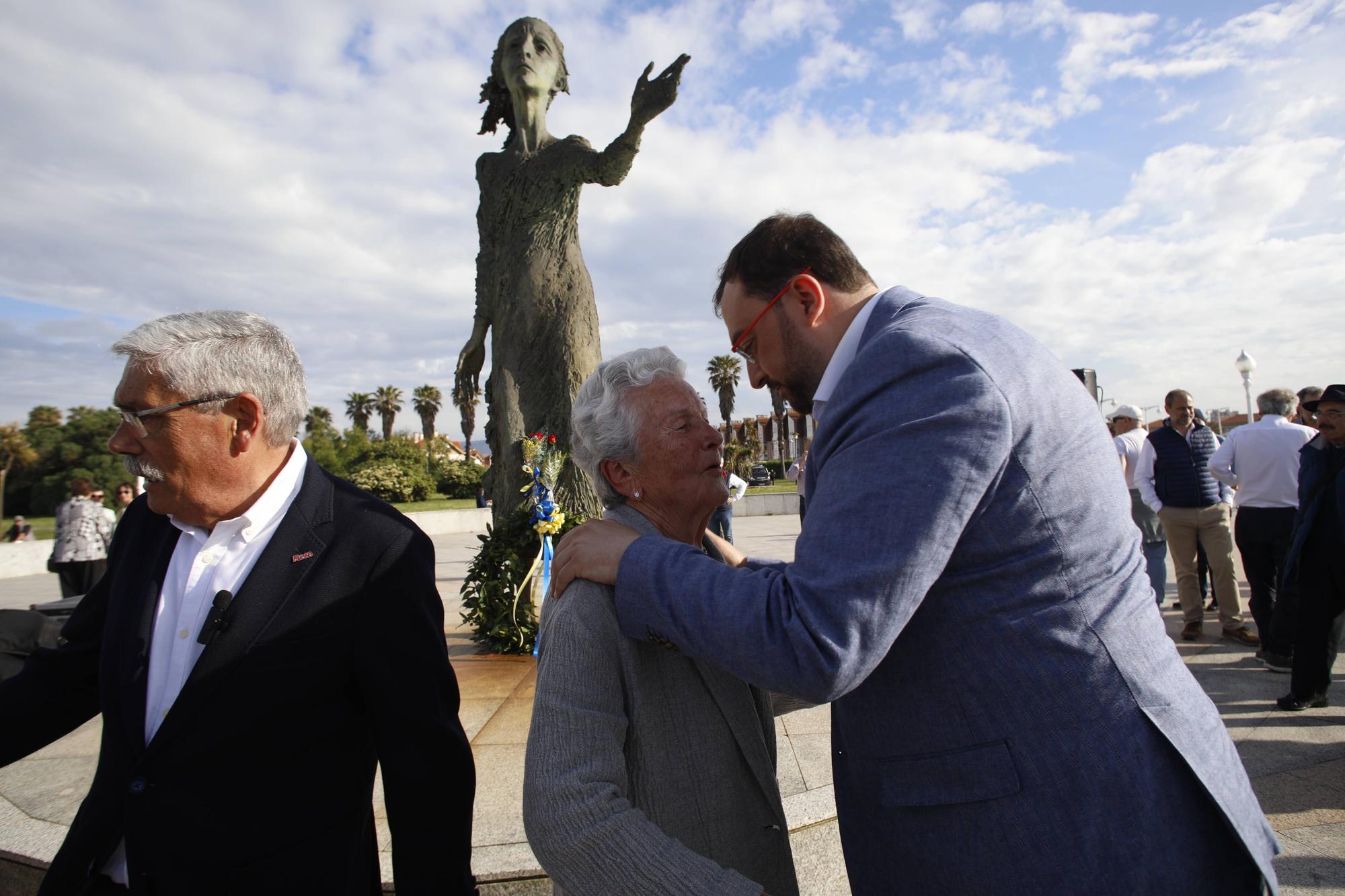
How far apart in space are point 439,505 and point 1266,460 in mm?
29670

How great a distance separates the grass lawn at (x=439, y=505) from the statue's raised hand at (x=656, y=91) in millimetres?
24325

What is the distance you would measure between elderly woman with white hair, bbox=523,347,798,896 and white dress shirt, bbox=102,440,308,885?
2.43ft

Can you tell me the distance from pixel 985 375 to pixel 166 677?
1.84m

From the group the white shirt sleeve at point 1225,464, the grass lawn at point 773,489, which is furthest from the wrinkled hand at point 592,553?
the grass lawn at point 773,489

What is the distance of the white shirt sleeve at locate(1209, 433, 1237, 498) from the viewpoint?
619cm

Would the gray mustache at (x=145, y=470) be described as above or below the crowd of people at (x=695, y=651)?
above

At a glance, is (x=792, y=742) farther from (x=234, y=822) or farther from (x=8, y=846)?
(x=8, y=846)

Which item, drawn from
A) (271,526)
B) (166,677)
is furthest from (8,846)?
(271,526)

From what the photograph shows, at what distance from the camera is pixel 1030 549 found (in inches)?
49.9

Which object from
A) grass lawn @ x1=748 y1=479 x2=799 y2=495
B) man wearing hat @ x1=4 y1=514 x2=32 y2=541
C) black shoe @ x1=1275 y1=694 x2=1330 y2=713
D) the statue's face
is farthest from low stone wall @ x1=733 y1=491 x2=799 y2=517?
black shoe @ x1=1275 y1=694 x2=1330 y2=713

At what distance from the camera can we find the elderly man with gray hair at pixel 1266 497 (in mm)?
5770

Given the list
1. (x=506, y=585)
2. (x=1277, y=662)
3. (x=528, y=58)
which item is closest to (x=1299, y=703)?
(x=1277, y=662)

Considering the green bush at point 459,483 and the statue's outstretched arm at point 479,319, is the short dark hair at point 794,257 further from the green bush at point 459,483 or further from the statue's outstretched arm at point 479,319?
the green bush at point 459,483

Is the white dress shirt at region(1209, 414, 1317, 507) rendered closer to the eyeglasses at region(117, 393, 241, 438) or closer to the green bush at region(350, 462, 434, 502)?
the eyeglasses at region(117, 393, 241, 438)
